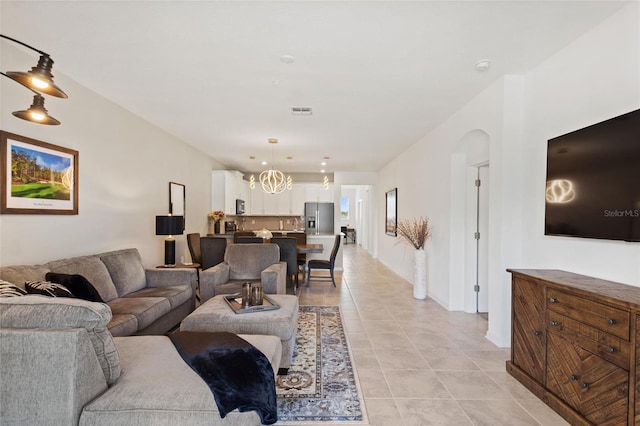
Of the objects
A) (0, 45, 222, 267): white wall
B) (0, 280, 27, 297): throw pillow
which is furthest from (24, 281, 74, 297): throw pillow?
(0, 45, 222, 267): white wall

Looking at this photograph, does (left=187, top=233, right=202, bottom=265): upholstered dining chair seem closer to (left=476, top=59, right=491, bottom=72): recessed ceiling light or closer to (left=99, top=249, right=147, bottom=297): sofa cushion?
(left=99, top=249, right=147, bottom=297): sofa cushion

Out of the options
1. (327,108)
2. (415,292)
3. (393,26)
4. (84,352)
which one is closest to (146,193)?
(327,108)

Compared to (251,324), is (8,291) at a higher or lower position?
higher

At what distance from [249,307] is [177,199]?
139 inches

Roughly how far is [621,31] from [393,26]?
1.52m

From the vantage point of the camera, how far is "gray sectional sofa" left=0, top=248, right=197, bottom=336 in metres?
2.58

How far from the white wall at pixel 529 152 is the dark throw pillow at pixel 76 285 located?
369 centimetres

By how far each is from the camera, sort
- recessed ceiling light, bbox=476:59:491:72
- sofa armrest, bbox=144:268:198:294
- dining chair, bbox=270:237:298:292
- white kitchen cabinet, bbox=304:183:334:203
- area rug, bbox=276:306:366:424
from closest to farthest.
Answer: area rug, bbox=276:306:366:424
recessed ceiling light, bbox=476:59:491:72
sofa armrest, bbox=144:268:198:294
dining chair, bbox=270:237:298:292
white kitchen cabinet, bbox=304:183:334:203

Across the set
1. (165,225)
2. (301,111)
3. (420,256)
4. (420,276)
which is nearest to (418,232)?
(420,256)

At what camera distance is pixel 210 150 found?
6.64 metres

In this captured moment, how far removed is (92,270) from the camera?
3057mm

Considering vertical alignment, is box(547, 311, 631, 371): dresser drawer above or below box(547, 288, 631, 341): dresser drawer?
below

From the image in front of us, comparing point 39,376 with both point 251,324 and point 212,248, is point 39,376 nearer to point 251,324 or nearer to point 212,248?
point 251,324

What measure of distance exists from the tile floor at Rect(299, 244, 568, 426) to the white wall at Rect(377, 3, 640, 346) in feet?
1.46
